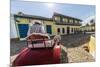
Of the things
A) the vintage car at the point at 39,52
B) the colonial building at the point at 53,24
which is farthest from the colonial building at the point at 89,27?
the vintage car at the point at 39,52

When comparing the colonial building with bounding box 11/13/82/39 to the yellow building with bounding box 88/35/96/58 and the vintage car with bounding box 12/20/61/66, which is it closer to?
the vintage car with bounding box 12/20/61/66

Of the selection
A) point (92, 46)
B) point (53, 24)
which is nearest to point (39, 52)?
point (53, 24)

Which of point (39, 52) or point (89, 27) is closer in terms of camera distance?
point (39, 52)

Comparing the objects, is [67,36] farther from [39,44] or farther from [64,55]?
[39,44]

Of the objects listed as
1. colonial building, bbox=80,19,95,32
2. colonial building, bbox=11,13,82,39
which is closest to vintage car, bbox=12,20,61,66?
colonial building, bbox=11,13,82,39

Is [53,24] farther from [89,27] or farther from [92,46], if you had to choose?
[92,46]
